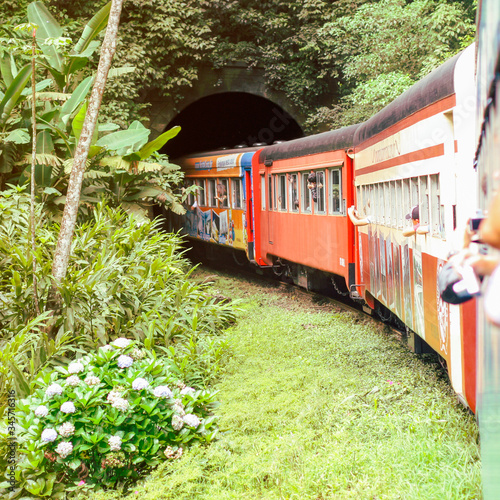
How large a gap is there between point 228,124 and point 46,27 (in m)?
17.0

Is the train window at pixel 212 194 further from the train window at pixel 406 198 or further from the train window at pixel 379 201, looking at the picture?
the train window at pixel 406 198

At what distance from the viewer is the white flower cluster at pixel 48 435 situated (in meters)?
4.34

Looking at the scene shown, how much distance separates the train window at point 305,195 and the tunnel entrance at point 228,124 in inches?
524

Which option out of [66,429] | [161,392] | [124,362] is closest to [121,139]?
[124,362]

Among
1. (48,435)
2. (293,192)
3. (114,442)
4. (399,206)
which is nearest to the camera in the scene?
(48,435)

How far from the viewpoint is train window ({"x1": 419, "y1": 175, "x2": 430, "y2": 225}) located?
476cm

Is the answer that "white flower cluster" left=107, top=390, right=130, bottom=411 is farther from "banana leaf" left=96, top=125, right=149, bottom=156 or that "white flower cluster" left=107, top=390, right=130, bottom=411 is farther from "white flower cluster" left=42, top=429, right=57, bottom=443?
"banana leaf" left=96, top=125, right=149, bottom=156

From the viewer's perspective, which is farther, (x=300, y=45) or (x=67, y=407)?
(x=300, y=45)

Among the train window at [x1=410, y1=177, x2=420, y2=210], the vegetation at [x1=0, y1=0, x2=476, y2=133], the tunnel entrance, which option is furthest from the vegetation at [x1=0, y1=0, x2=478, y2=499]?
the tunnel entrance

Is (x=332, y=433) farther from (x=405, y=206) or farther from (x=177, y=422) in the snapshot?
(x=405, y=206)

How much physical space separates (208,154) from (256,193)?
12.9 feet

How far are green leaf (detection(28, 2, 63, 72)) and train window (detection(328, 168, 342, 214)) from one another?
581 centimetres

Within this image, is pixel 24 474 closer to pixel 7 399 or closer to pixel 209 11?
pixel 7 399

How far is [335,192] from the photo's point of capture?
372 inches
